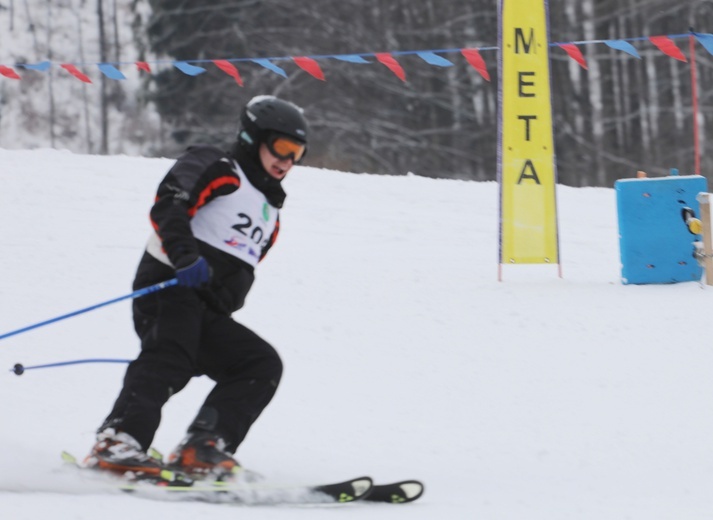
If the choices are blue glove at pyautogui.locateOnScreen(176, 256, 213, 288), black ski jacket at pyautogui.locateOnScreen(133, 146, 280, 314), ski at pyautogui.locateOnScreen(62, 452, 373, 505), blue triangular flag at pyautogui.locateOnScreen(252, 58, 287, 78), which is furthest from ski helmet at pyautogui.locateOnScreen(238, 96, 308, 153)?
blue triangular flag at pyautogui.locateOnScreen(252, 58, 287, 78)

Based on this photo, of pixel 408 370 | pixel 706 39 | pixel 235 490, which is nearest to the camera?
pixel 235 490

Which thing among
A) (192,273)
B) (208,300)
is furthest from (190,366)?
(192,273)

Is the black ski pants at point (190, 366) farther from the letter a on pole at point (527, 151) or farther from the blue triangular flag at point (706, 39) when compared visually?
the blue triangular flag at point (706, 39)

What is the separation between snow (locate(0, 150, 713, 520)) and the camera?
480 centimetres

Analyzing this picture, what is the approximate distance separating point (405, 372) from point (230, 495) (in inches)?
101

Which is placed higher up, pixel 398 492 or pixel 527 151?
pixel 527 151

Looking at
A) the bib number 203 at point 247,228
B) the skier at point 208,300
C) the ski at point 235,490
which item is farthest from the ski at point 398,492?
the bib number 203 at point 247,228

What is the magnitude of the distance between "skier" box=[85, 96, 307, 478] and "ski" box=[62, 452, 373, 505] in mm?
51

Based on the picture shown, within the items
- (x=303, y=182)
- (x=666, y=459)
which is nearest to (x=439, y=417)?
(x=666, y=459)

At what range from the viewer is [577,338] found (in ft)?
24.0

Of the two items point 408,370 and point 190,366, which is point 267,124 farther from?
point 408,370

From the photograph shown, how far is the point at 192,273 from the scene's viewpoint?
170 inches

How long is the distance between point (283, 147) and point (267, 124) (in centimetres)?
10

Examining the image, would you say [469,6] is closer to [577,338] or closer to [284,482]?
[577,338]
